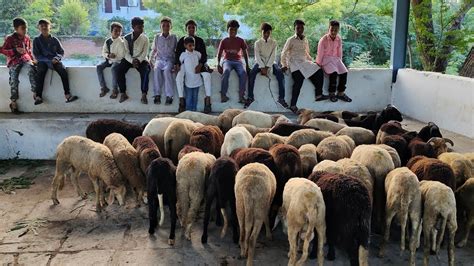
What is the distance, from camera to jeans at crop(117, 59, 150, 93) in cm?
865

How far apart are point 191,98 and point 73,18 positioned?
5.95 metres

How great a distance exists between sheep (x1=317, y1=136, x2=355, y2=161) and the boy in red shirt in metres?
5.78

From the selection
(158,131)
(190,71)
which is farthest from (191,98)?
(158,131)

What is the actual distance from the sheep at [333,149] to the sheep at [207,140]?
1393 millimetres

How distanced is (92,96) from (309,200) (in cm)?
622

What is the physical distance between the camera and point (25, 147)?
25.8 feet

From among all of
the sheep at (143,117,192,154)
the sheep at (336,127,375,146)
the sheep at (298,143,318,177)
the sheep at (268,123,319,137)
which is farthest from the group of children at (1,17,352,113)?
the sheep at (298,143,318,177)

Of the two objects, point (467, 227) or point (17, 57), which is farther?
point (17, 57)

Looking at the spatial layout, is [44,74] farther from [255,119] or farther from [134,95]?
[255,119]

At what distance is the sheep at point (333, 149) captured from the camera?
5.45 metres

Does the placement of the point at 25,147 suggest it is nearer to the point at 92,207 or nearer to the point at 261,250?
the point at 92,207

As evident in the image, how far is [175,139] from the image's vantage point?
614 centimetres

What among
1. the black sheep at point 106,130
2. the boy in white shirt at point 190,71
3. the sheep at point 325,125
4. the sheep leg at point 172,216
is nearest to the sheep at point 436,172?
the sheep at point 325,125

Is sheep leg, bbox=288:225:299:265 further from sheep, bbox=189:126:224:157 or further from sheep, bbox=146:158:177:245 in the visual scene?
sheep, bbox=189:126:224:157
